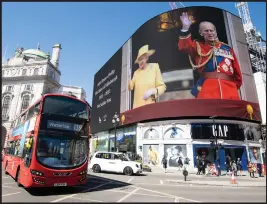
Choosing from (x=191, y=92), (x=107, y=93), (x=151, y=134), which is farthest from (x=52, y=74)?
(x=191, y=92)

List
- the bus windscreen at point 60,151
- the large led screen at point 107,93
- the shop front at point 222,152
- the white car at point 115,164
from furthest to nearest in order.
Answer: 1. the large led screen at point 107,93
2. the shop front at point 222,152
3. the white car at point 115,164
4. the bus windscreen at point 60,151

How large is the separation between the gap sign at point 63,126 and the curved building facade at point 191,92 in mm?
19702

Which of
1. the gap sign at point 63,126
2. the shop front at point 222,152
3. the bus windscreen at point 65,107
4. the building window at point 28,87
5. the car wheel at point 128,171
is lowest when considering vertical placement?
the car wheel at point 128,171

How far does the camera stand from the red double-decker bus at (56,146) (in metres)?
8.05

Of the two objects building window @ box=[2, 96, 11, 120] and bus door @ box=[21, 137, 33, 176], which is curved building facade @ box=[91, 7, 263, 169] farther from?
building window @ box=[2, 96, 11, 120]

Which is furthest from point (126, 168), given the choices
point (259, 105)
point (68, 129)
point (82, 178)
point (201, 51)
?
point (259, 105)

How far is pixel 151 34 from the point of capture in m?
35.8

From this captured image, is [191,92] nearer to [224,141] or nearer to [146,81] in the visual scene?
[224,141]

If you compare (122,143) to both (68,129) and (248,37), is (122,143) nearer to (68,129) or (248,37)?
(68,129)

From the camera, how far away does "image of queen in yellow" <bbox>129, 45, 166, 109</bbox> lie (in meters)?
32.0

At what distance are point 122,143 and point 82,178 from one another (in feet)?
94.1

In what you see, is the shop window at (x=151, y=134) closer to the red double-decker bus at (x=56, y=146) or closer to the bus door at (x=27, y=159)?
the red double-decker bus at (x=56, y=146)

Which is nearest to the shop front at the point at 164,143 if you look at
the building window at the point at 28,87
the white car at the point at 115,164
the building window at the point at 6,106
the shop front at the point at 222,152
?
the shop front at the point at 222,152

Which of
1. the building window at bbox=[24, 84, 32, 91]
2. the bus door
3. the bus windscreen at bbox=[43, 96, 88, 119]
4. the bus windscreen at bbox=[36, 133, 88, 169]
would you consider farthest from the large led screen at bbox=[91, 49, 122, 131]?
the bus door
